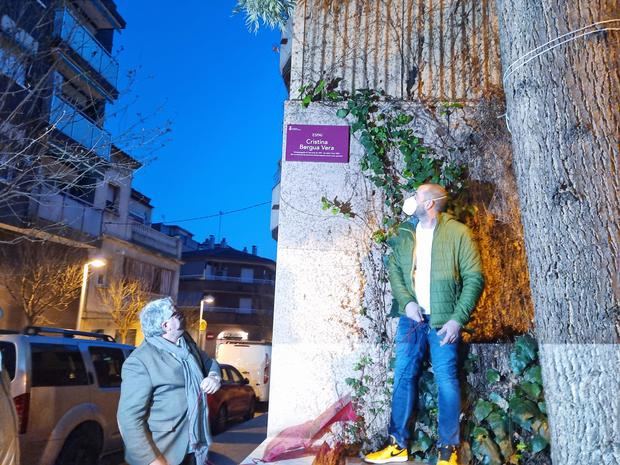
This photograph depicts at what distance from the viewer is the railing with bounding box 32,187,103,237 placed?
21.9m

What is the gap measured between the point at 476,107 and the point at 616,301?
11.6 feet

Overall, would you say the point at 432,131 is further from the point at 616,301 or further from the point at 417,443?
the point at 616,301

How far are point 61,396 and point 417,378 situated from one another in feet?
18.4

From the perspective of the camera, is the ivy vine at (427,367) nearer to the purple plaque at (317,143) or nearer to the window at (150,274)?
the purple plaque at (317,143)

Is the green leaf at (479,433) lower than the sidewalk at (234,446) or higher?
higher

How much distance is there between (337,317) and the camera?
5.11 metres

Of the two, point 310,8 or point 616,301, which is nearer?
point 616,301

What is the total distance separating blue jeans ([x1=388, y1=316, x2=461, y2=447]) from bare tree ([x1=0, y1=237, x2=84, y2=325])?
20.2m

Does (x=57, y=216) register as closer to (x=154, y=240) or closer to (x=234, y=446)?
(x=154, y=240)

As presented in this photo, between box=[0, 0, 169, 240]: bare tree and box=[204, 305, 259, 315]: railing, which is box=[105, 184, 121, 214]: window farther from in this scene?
box=[204, 305, 259, 315]: railing

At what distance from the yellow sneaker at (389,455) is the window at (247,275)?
60.5 meters

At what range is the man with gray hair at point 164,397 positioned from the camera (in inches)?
126

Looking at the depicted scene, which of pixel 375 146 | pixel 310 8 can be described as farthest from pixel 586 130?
pixel 310 8

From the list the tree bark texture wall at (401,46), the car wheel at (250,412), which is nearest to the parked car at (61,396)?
the tree bark texture wall at (401,46)
